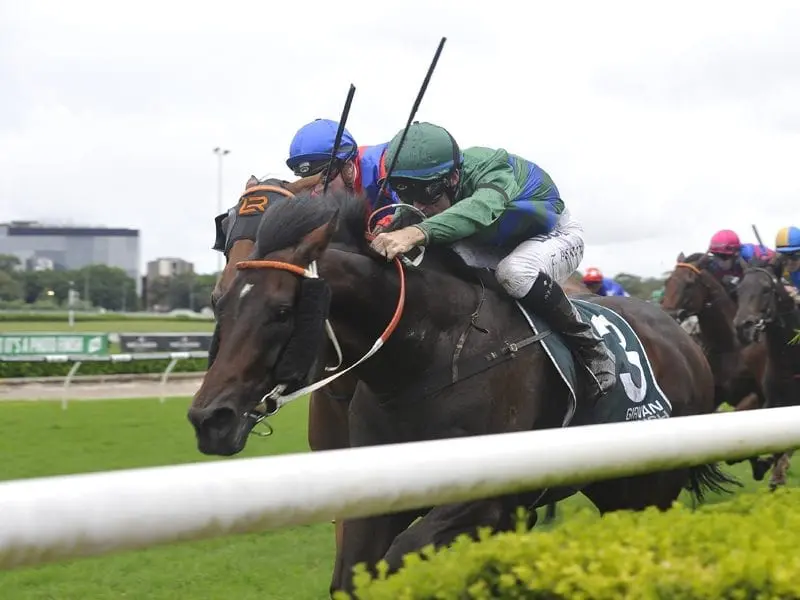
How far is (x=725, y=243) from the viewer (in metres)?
8.76

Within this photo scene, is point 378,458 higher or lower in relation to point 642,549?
higher

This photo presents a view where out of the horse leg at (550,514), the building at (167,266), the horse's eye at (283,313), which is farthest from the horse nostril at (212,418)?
the building at (167,266)

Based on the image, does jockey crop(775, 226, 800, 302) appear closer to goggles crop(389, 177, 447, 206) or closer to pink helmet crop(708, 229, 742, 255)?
pink helmet crop(708, 229, 742, 255)

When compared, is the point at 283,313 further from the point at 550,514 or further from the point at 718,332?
the point at 718,332

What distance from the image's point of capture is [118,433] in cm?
948

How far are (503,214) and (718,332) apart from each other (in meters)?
4.69

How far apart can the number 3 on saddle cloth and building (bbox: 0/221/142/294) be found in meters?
94.0

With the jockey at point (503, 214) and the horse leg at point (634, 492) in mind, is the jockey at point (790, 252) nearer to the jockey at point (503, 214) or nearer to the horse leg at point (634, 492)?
the horse leg at point (634, 492)

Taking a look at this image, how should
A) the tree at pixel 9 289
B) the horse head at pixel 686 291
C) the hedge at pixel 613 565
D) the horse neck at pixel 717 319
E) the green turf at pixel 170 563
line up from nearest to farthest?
the hedge at pixel 613 565, the green turf at pixel 170 563, the horse head at pixel 686 291, the horse neck at pixel 717 319, the tree at pixel 9 289

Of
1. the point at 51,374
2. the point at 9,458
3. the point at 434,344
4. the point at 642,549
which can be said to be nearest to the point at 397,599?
the point at 642,549

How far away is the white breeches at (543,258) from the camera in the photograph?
3.24m

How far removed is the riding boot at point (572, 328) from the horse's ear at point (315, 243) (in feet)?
2.50

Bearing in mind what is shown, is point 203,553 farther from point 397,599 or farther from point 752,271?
point 752,271

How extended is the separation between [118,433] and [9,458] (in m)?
1.79
